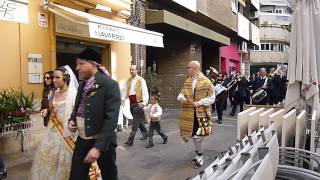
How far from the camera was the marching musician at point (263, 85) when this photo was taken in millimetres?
14884

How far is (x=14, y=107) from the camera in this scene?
23.9 ft

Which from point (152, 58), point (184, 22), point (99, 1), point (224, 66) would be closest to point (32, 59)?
point (99, 1)

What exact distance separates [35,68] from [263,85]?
9335 millimetres

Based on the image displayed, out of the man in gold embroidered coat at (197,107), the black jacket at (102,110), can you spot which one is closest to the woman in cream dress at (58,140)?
the black jacket at (102,110)

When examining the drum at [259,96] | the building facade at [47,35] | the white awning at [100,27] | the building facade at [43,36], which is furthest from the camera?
the drum at [259,96]

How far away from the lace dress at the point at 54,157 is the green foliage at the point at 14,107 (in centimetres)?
199

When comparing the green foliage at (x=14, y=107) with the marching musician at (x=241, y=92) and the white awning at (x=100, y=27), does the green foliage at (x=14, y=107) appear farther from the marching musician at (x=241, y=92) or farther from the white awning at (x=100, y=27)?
the marching musician at (x=241, y=92)

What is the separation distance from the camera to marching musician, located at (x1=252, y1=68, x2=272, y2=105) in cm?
1488

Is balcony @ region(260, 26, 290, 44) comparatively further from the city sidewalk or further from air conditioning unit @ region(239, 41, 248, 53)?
the city sidewalk

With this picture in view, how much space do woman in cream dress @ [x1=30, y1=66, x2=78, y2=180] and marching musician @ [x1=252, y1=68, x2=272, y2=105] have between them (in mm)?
10334

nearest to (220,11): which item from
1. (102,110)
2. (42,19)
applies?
(42,19)

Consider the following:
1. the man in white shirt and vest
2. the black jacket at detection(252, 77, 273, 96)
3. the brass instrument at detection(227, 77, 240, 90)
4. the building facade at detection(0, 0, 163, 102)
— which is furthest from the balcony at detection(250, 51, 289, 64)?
the man in white shirt and vest

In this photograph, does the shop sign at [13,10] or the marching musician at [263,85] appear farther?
the marching musician at [263,85]

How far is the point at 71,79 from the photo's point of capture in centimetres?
548
